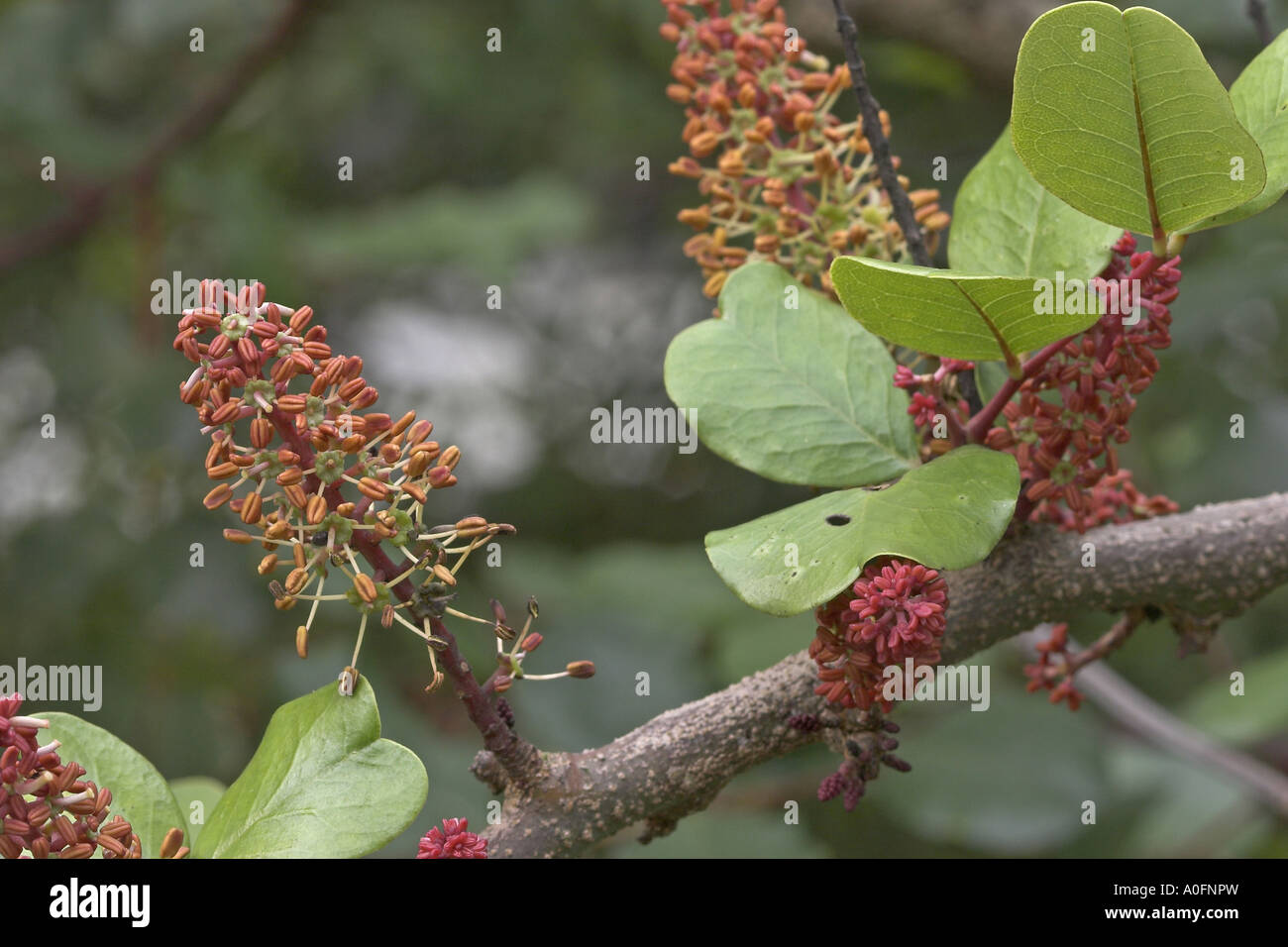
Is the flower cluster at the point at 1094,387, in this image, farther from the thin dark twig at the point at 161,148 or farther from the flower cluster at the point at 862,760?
the thin dark twig at the point at 161,148

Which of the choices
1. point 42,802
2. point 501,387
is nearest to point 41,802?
point 42,802

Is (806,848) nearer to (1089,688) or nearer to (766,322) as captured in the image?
(1089,688)

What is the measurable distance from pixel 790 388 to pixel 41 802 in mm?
457

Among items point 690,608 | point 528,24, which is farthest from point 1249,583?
point 528,24

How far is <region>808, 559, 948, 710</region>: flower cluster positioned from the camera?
1.98ft

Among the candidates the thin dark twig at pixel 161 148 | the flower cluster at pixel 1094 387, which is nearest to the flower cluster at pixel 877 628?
the flower cluster at pixel 1094 387

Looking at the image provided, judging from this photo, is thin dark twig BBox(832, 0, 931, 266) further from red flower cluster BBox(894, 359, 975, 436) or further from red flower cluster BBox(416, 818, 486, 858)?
red flower cluster BBox(416, 818, 486, 858)

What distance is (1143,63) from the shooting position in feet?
1.82

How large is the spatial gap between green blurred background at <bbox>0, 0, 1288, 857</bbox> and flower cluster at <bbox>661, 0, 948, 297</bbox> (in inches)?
43.3

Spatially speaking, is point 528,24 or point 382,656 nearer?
point 382,656

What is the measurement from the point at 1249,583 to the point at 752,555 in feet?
1.29

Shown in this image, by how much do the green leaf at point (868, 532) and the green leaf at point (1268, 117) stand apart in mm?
169

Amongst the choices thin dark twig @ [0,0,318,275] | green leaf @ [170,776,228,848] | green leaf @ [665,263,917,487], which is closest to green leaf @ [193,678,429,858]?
green leaf @ [170,776,228,848]

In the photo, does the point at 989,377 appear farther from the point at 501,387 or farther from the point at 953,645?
the point at 501,387
